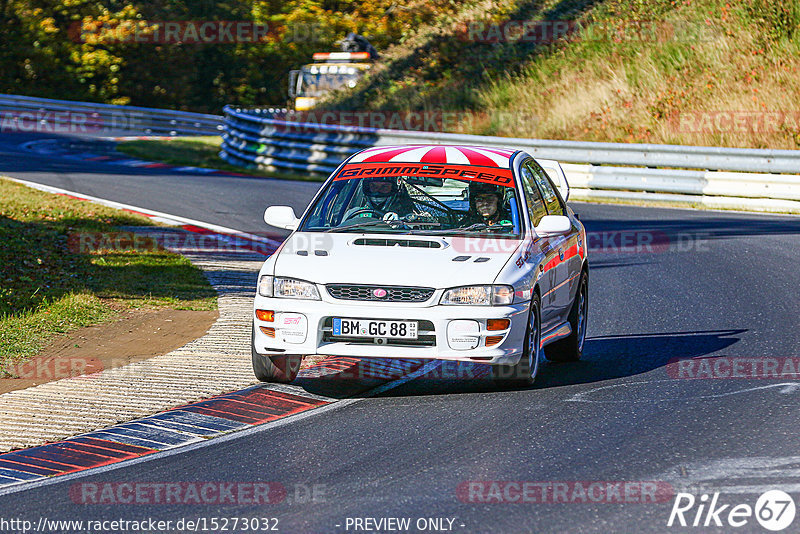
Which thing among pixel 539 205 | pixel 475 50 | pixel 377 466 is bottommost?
pixel 377 466

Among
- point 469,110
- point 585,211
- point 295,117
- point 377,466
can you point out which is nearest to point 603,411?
point 377,466

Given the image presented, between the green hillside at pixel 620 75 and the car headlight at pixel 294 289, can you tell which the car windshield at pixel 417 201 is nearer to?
the car headlight at pixel 294 289

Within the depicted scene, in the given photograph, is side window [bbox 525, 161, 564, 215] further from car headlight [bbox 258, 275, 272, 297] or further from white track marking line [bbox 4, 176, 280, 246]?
white track marking line [bbox 4, 176, 280, 246]

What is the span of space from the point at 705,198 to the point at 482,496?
17.0 metres

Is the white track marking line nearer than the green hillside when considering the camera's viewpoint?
Yes

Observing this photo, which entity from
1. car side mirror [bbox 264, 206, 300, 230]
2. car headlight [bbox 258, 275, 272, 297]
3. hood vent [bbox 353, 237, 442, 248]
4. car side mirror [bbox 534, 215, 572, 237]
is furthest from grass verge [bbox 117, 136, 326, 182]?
car headlight [bbox 258, 275, 272, 297]

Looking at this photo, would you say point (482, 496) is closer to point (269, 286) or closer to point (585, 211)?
point (269, 286)

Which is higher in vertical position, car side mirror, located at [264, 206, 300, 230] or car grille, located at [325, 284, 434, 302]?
car side mirror, located at [264, 206, 300, 230]

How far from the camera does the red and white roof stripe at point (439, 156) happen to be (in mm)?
9164

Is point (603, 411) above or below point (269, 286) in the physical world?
below

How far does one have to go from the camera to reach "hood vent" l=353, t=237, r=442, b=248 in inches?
324

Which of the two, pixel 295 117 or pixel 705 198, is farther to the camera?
pixel 295 117

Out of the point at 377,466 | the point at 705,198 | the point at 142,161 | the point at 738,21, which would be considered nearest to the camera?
the point at 377,466

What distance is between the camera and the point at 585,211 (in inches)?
802
